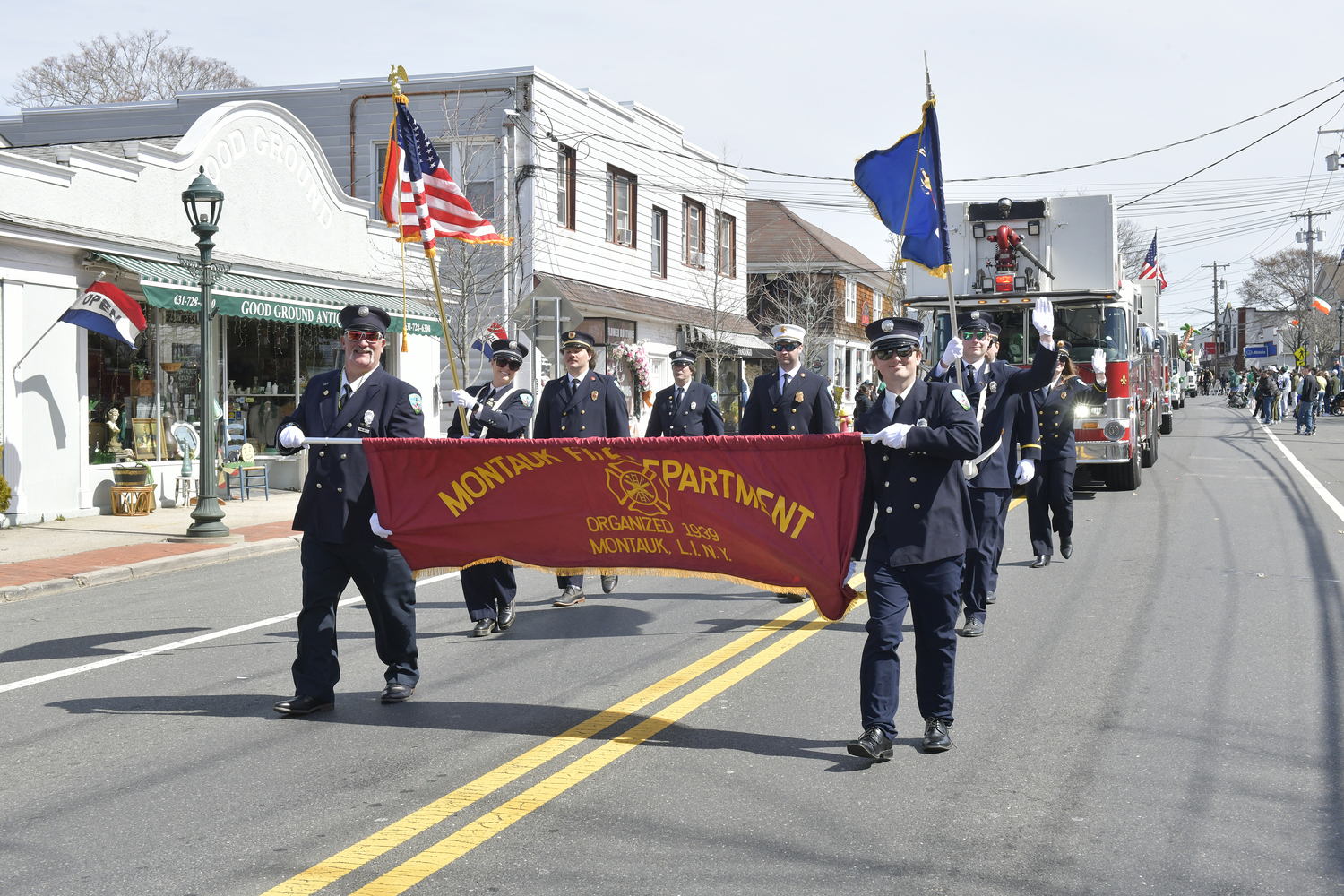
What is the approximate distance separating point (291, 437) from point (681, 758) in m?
2.43

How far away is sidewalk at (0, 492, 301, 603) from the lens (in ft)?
36.2

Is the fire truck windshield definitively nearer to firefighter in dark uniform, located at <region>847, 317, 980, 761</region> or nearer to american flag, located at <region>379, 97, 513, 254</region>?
american flag, located at <region>379, 97, 513, 254</region>

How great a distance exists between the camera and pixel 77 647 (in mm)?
8188

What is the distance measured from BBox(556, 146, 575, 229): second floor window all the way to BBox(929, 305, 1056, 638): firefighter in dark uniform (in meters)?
18.1

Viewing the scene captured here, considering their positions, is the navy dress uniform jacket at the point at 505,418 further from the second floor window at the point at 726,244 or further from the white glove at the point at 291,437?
the second floor window at the point at 726,244

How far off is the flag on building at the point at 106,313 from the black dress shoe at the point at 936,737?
41.4 ft

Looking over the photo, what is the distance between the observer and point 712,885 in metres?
4.01

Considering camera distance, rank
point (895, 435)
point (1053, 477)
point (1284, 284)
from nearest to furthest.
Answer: point (895, 435), point (1053, 477), point (1284, 284)

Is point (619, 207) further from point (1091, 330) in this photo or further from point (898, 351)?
point (898, 351)

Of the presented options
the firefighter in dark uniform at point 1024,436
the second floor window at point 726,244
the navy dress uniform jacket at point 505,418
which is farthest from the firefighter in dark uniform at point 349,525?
the second floor window at point 726,244

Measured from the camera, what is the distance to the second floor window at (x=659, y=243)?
3098cm

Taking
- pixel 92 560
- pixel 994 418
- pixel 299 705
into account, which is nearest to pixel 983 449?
pixel 994 418

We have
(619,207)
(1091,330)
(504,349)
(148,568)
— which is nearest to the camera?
(504,349)

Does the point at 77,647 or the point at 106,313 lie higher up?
the point at 106,313
